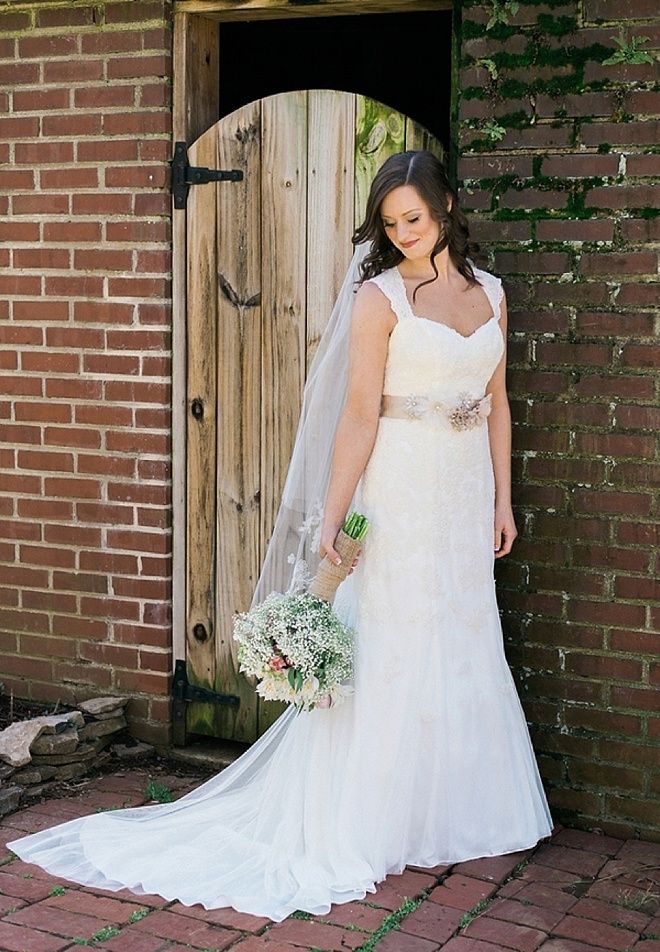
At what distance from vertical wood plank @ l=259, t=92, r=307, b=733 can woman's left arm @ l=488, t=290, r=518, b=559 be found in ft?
2.87

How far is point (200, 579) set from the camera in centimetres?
481

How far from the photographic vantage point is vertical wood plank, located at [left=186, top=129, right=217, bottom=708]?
4637 millimetres

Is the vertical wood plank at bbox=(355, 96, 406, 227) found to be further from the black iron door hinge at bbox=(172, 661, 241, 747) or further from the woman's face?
the black iron door hinge at bbox=(172, 661, 241, 747)

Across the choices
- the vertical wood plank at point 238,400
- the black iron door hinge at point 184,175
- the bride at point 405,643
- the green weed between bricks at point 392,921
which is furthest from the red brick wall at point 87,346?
the green weed between bricks at point 392,921

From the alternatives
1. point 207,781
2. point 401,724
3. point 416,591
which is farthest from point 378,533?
point 207,781

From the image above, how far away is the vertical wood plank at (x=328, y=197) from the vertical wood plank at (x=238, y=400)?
0.22 metres

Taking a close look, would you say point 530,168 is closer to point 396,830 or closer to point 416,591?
point 416,591

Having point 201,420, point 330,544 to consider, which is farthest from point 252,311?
point 330,544

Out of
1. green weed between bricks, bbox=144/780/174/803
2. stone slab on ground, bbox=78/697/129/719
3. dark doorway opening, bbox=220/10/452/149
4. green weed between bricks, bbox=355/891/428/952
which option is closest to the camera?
green weed between bricks, bbox=355/891/428/952

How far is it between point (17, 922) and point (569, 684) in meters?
1.94

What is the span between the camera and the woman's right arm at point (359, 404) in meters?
3.72

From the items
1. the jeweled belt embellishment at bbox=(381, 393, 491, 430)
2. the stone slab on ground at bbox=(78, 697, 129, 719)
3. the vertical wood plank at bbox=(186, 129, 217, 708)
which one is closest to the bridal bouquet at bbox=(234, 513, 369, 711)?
the jeweled belt embellishment at bbox=(381, 393, 491, 430)

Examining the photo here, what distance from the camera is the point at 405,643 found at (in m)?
3.83

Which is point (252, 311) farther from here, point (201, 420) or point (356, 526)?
point (356, 526)
